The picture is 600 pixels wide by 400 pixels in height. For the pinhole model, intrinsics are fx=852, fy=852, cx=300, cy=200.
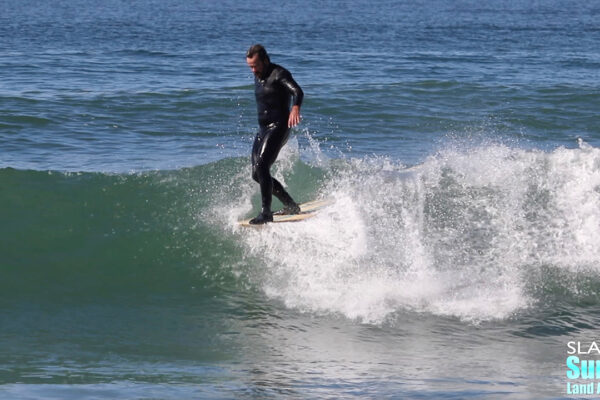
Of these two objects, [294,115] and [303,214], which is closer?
[294,115]

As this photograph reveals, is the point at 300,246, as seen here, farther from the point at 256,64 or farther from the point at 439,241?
the point at 256,64

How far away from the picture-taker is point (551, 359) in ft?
21.6

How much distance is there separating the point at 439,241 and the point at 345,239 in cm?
119

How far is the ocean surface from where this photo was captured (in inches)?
251

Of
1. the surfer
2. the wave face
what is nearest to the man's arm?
the surfer

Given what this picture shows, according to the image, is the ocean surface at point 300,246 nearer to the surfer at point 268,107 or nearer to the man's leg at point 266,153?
the man's leg at point 266,153

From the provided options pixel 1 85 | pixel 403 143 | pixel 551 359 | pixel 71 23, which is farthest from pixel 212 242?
pixel 71 23

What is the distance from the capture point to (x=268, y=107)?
25.2 feet

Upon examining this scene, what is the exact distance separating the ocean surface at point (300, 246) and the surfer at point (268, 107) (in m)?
0.85

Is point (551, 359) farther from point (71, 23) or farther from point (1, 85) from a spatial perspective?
point (71, 23)

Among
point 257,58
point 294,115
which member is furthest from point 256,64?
point 294,115

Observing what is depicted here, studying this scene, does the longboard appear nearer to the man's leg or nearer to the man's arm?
the man's leg

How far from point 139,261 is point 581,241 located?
4.55m

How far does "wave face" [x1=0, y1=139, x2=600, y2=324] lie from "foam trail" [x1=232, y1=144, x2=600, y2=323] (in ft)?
0.05
